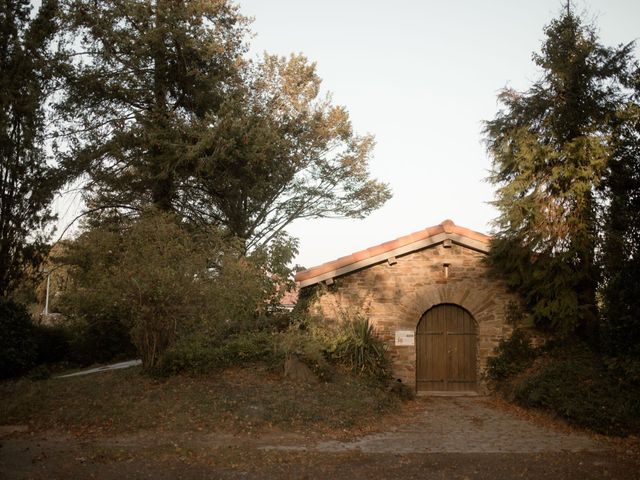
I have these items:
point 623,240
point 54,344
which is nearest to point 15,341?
point 54,344

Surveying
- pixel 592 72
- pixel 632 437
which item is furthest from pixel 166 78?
pixel 632 437

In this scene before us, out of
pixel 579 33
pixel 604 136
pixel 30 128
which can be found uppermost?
pixel 579 33

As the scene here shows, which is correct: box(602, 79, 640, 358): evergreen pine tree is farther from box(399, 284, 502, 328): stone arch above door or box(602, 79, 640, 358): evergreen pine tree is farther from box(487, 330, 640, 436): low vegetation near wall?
box(399, 284, 502, 328): stone arch above door

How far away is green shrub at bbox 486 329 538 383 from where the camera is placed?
1266 centimetres

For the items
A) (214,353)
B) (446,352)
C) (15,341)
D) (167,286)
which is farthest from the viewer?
(15,341)

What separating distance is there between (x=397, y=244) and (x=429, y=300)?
5.23ft

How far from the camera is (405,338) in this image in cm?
1295

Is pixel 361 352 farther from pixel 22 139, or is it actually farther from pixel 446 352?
pixel 22 139

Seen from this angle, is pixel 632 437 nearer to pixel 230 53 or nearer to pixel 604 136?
pixel 604 136

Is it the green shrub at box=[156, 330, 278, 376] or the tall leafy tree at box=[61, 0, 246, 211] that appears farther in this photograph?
the tall leafy tree at box=[61, 0, 246, 211]

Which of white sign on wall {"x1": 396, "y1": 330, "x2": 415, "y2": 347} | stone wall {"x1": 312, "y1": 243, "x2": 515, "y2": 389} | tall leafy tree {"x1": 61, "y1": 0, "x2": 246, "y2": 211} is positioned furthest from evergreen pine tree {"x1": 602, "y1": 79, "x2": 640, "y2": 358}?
tall leafy tree {"x1": 61, "y1": 0, "x2": 246, "y2": 211}

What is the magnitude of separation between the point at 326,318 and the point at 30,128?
10.4 m

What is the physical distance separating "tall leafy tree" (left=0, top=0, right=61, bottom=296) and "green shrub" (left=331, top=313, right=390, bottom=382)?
9.37 m

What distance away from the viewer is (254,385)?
1060 cm
